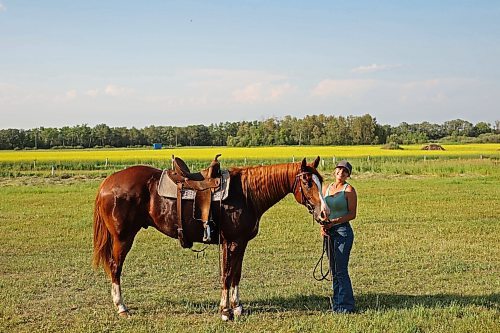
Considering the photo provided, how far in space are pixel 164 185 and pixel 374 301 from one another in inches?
121

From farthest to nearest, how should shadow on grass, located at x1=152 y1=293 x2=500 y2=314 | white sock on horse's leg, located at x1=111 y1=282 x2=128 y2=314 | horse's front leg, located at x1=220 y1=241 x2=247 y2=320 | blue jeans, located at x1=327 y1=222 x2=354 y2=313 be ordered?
shadow on grass, located at x1=152 y1=293 x2=500 y2=314 < blue jeans, located at x1=327 y1=222 x2=354 y2=313 < white sock on horse's leg, located at x1=111 y1=282 x2=128 y2=314 < horse's front leg, located at x1=220 y1=241 x2=247 y2=320

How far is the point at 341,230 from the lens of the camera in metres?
6.29

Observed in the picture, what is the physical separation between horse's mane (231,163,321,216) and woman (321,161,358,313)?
1.73 feet

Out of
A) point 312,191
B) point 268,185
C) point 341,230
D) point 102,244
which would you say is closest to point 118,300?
point 102,244

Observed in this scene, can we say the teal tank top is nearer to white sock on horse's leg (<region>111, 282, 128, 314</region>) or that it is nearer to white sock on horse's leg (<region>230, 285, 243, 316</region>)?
white sock on horse's leg (<region>230, 285, 243, 316</region>)

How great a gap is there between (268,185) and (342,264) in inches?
52.0

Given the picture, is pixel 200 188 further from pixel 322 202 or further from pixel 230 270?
Answer: pixel 322 202

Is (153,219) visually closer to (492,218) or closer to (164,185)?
(164,185)

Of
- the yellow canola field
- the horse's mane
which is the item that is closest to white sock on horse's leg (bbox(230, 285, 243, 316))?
the horse's mane

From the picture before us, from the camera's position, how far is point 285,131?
252ft

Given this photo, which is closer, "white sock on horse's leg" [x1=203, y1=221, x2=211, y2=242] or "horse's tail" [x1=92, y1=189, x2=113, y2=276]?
"white sock on horse's leg" [x1=203, y1=221, x2=211, y2=242]

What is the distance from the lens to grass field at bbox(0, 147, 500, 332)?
19.2 feet

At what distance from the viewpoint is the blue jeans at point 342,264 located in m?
6.27

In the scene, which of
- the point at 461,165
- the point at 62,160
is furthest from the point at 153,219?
the point at 62,160
